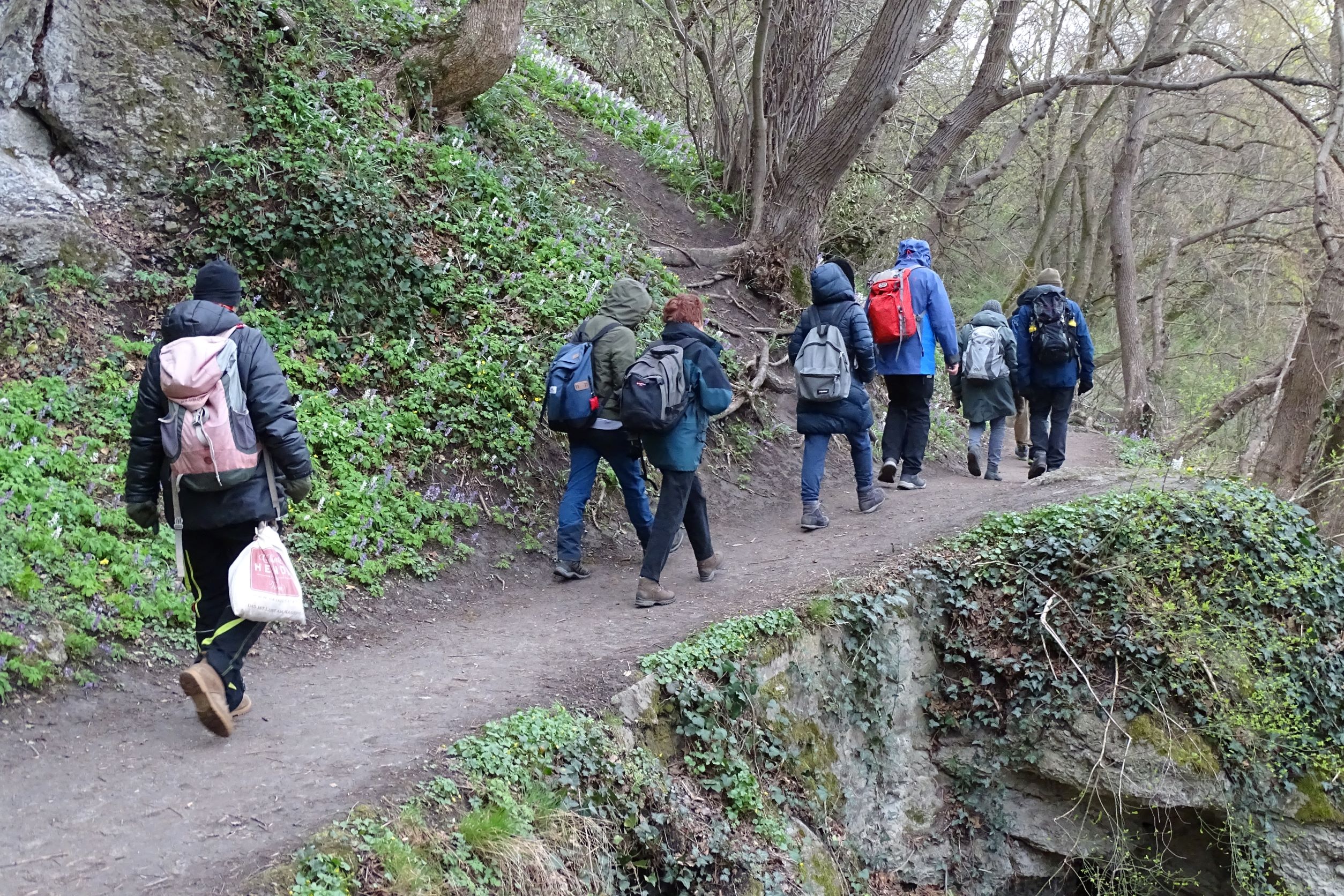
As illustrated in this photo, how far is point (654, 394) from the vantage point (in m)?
5.96

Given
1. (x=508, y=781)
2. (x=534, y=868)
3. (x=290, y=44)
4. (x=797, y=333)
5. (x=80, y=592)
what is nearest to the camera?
(x=534, y=868)

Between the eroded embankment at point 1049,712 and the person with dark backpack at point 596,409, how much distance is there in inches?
59.0

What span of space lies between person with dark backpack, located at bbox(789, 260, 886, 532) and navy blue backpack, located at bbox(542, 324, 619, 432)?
5.95 ft

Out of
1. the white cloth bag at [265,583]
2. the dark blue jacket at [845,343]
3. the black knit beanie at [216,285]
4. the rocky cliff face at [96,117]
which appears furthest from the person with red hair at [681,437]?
the rocky cliff face at [96,117]

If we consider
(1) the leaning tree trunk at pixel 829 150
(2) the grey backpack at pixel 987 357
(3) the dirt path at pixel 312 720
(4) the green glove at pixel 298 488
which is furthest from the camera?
(1) the leaning tree trunk at pixel 829 150

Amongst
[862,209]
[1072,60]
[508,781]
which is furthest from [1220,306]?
[508,781]

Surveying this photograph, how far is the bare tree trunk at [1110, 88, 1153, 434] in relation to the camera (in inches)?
657

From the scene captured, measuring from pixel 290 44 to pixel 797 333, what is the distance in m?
5.64

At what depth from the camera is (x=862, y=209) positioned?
14.0m

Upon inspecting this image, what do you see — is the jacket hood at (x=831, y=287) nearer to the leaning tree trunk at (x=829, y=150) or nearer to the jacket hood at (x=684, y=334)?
the jacket hood at (x=684, y=334)

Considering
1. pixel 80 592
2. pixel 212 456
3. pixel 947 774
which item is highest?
pixel 212 456

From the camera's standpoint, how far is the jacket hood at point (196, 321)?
4000mm

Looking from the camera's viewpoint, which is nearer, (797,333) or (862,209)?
(797,333)

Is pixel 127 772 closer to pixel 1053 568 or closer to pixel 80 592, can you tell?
pixel 80 592
